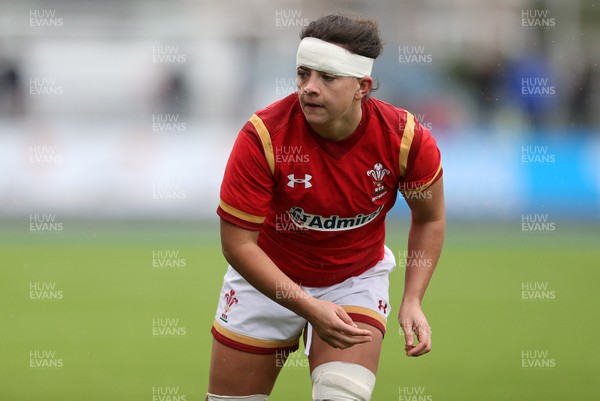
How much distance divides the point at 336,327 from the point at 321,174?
0.63 meters

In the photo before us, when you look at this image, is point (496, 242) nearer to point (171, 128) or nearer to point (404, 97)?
point (404, 97)

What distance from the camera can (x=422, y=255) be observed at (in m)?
4.58

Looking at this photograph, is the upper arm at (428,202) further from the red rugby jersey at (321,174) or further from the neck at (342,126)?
the neck at (342,126)

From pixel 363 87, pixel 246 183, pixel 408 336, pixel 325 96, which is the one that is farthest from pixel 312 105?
pixel 408 336

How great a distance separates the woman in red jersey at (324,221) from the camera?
4.20 m

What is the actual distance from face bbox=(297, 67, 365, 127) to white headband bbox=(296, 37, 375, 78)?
0.02 metres

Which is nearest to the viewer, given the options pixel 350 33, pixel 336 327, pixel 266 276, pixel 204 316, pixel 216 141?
pixel 336 327

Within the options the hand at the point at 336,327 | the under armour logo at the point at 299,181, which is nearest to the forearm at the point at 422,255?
the hand at the point at 336,327

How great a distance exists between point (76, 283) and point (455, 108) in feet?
23.1

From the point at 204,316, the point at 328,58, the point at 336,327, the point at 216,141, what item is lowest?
the point at 204,316

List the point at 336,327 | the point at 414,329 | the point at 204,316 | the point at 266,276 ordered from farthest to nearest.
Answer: the point at 204,316 < the point at 414,329 < the point at 266,276 < the point at 336,327

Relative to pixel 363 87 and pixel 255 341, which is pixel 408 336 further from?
pixel 363 87

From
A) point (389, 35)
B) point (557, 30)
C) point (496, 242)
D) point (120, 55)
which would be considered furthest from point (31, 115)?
point (557, 30)

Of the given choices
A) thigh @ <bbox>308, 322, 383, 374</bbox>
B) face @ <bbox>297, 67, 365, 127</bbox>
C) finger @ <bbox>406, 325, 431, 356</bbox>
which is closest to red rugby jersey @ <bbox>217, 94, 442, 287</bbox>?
face @ <bbox>297, 67, 365, 127</bbox>
